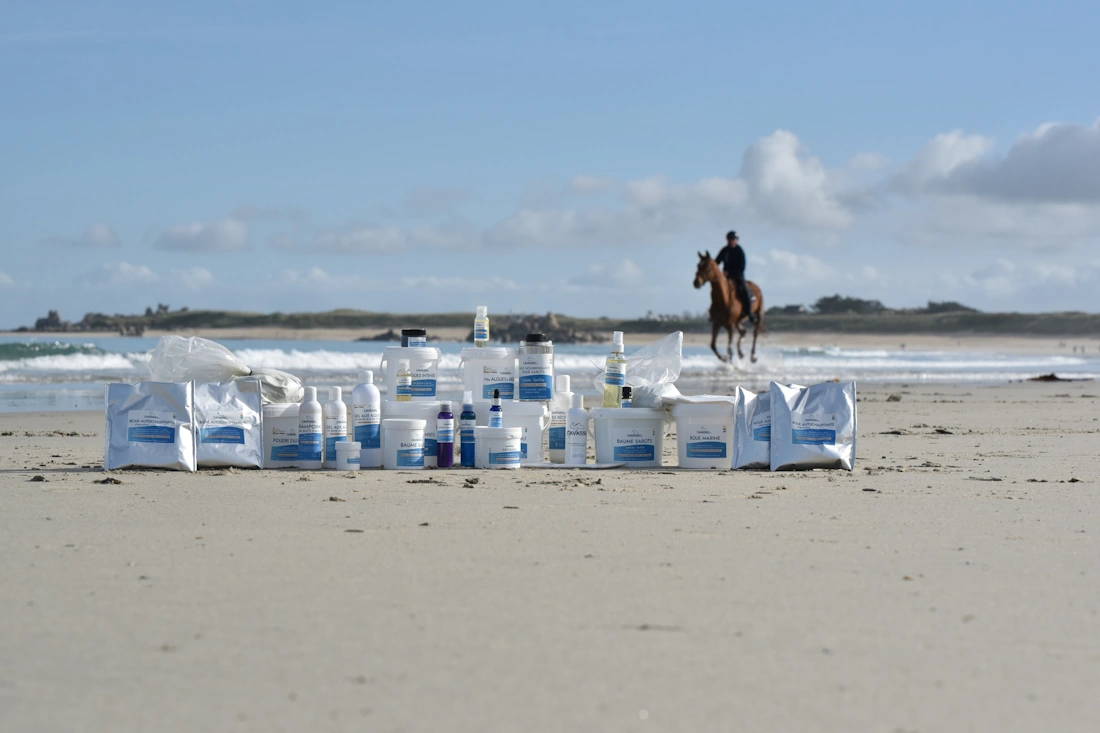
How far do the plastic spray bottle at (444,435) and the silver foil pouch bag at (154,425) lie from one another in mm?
1315

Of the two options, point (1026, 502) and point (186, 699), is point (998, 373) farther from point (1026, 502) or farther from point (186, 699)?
→ point (186, 699)

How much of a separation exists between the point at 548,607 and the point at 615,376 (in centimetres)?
349

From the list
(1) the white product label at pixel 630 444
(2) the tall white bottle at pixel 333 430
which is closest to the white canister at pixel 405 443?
(2) the tall white bottle at pixel 333 430

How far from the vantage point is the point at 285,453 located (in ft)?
20.5

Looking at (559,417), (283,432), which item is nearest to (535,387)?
(559,417)

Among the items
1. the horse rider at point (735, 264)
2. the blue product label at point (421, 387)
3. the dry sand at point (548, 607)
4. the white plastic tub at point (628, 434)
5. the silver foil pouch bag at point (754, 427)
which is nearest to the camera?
the dry sand at point (548, 607)

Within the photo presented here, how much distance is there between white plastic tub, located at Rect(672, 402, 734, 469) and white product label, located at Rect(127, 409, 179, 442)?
274cm

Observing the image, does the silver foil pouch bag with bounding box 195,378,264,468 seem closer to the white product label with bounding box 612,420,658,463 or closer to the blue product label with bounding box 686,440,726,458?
the white product label with bounding box 612,420,658,463

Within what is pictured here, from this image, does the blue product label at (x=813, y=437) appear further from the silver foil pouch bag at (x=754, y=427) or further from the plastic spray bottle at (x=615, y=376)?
the plastic spray bottle at (x=615, y=376)

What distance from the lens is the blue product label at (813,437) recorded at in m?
6.04

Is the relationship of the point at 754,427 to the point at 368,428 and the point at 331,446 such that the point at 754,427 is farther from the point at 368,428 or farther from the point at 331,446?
the point at 331,446

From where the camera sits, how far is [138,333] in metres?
56.8

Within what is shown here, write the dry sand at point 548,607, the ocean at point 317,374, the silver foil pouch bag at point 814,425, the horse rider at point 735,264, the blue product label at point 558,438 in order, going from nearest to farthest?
1. the dry sand at point 548,607
2. the silver foil pouch bag at point 814,425
3. the blue product label at point 558,438
4. the ocean at point 317,374
5. the horse rider at point 735,264

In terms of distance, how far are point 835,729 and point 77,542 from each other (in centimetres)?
278
